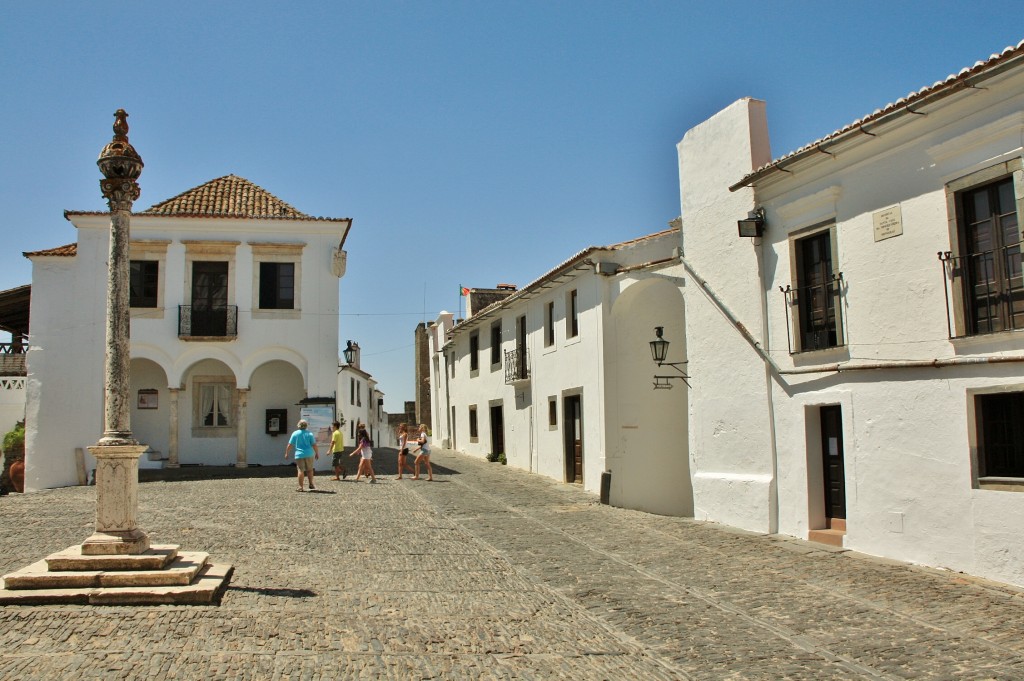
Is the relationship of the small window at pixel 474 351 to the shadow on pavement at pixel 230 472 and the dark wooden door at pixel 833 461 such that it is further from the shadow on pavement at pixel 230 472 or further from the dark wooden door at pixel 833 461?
the dark wooden door at pixel 833 461

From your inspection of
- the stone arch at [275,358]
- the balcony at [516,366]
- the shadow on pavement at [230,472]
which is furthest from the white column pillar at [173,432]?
the balcony at [516,366]

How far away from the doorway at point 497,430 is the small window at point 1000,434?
19525mm

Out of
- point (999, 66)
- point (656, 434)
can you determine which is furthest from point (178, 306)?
point (999, 66)

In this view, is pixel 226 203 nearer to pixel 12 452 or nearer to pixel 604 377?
pixel 12 452

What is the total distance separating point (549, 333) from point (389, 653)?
16.6 m

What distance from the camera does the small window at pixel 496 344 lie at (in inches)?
1091

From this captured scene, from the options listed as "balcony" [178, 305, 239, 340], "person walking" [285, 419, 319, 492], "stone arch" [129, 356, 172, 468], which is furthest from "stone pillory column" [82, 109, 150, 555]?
"stone arch" [129, 356, 172, 468]

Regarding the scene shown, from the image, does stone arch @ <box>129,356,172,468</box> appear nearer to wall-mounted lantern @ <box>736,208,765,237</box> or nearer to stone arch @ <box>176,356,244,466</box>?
stone arch @ <box>176,356,244,466</box>

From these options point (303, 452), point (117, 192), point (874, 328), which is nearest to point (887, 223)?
point (874, 328)

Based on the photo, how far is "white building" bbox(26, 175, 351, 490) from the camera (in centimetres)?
2212

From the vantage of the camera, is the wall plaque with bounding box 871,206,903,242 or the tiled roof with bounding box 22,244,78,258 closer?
the wall plaque with bounding box 871,206,903,242

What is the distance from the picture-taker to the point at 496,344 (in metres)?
28.1

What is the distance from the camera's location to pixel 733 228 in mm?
12961

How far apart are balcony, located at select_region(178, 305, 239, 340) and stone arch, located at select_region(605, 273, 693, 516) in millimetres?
11099
